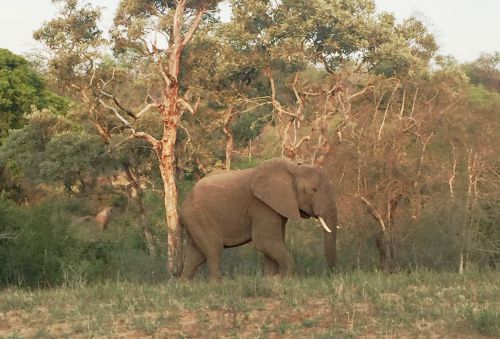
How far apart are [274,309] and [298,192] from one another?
18.1 feet

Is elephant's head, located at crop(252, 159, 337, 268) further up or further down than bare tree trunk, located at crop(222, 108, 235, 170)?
further down

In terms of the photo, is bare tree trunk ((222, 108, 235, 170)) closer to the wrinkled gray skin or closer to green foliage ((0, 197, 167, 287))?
green foliage ((0, 197, 167, 287))

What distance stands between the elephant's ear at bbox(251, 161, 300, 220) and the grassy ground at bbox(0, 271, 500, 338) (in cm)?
330

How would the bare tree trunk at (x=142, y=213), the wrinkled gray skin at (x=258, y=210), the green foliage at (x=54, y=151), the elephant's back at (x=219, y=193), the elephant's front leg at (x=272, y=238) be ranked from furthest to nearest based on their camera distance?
the green foliage at (x=54, y=151), the bare tree trunk at (x=142, y=213), the elephant's back at (x=219, y=193), the wrinkled gray skin at (x=258, y=210), the elephant's front leg at (x=272, y=238)

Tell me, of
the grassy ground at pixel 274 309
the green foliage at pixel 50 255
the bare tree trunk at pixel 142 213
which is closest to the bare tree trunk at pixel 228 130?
the bare tree trunk at pixel 142 213

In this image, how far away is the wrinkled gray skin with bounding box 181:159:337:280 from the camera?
13156mm

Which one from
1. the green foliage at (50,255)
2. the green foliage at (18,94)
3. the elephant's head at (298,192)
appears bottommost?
the green foliage at (50,255)

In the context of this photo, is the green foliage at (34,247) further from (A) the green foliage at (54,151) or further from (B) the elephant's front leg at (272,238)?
(A) the green foliage at (54,151)

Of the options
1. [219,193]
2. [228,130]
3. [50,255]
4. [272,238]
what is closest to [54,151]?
[228,130]

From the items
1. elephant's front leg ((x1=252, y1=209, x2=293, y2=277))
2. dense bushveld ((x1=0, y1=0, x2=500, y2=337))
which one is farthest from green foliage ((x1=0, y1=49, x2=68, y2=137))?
elephant's front leg ((x1=252, y1=209, x2=293, y2=277))

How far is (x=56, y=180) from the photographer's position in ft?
96.8

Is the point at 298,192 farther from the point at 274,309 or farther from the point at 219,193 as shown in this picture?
the point at 274,309

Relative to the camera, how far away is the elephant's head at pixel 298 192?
43.3 feet

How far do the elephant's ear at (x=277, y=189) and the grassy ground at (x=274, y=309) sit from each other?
10.8 ft
